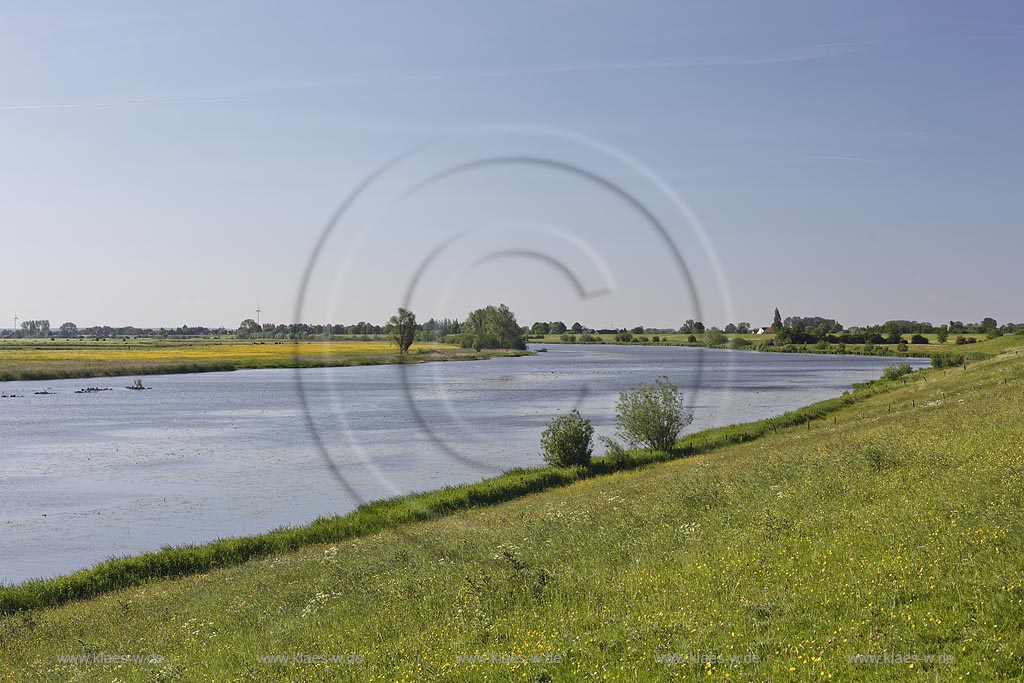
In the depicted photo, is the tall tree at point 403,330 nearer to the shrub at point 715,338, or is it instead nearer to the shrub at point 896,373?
the shrub at point 715,338

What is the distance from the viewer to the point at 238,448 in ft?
178

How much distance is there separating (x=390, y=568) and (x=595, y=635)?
9597 mm

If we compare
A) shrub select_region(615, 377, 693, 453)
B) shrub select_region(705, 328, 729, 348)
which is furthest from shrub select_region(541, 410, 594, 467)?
shrub select_region(705, 328, 729, 348)

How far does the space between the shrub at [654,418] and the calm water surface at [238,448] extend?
6364mm

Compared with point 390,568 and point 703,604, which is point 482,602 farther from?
point 390,568

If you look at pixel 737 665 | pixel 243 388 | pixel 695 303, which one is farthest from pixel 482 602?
pixel 243 388

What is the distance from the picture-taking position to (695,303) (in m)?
14.1

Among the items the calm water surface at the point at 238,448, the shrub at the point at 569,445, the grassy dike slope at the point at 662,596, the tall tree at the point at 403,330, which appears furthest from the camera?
the shrub at the point at 569,445

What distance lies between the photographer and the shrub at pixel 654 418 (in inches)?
1876

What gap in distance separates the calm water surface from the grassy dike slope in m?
3.96

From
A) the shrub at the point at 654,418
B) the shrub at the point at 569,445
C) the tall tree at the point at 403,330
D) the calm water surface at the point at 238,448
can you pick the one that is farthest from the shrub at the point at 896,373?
the tall tree at the point at 403,330

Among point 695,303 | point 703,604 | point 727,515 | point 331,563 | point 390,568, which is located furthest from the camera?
point 331,563

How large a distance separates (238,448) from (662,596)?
4638cm

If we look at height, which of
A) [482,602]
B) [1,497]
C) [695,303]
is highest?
[695,303]
